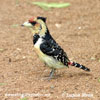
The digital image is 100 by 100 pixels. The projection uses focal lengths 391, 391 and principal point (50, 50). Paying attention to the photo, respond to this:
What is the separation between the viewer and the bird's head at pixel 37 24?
7251 mm

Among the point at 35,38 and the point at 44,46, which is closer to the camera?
the point at 44,46

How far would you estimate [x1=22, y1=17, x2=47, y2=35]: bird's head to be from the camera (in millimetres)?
7251

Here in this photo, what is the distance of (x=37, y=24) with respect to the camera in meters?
7.27

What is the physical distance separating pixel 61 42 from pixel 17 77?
2.76 meters

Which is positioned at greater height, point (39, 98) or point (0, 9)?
point (0, 9)

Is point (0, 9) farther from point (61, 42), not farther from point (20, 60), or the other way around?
point (20, 60)

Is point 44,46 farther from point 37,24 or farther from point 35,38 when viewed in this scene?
point 37,24

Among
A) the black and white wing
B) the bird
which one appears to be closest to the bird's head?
the bird

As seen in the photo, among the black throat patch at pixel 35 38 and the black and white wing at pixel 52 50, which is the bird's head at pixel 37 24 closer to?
the black throat patch at pixel 35 38

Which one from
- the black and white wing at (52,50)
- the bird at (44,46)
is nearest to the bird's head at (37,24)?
the bird at (44,46)

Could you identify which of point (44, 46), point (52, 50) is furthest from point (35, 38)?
point (52, 50)

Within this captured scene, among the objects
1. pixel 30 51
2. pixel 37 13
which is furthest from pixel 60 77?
pixel 37 13

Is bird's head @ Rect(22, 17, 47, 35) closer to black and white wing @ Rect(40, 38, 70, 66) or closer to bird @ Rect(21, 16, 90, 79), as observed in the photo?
bird @ Rect(21, 16, 90, 79)

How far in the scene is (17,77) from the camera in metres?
7.39
